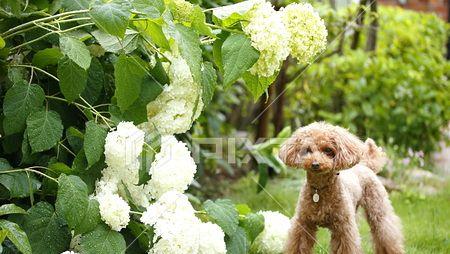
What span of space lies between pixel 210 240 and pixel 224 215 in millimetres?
230

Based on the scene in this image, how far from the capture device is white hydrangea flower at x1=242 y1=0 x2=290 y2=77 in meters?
2.12

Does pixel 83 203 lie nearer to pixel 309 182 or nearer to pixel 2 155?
pixel 2 155

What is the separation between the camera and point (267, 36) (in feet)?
6.93

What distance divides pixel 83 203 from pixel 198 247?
1.29ft

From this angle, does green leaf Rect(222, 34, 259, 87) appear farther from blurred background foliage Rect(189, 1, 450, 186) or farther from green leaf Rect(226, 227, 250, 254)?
blurred background foliage Rect(189, 1, 450, 186)

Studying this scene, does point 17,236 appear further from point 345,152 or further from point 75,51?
point 345,152

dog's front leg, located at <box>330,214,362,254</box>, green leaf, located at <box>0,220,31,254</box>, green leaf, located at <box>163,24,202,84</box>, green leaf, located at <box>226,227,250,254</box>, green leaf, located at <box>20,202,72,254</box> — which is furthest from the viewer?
green leaf, located at <box>226,227,250,254</box>

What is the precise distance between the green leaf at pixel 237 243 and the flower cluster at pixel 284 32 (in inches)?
26.4

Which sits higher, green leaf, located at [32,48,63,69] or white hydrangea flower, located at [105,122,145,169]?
green leaf, located at [32,48,63,69]

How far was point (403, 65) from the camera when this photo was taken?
16.6 feet

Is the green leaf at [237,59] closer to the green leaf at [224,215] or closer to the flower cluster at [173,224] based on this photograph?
the flower cluster at [173,224]

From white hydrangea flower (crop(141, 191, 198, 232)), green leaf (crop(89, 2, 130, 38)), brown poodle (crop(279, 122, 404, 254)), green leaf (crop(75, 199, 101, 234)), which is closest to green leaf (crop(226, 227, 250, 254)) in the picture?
brown poodle (crop(279, 122, 404, 254))

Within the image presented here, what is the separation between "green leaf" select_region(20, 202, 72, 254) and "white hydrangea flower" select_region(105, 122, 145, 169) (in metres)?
0.23

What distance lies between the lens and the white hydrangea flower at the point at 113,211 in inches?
85.7
